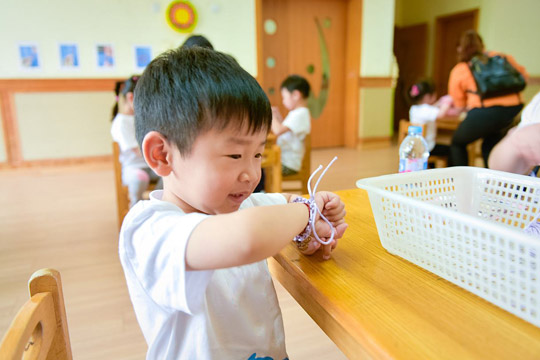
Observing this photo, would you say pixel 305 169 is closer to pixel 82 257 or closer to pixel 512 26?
pixel 82 257

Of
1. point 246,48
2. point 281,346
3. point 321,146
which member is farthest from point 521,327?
point 321,146

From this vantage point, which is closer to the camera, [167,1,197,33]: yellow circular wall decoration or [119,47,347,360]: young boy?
[119,47,347,360]: young boy

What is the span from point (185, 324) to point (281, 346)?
20 cm

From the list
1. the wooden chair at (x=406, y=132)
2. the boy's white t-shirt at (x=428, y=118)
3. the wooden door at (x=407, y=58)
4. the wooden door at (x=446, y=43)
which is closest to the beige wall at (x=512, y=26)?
the wooden door at (x=446, y=43)

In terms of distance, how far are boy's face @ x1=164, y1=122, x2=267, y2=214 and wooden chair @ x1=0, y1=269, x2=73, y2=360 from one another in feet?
0.70

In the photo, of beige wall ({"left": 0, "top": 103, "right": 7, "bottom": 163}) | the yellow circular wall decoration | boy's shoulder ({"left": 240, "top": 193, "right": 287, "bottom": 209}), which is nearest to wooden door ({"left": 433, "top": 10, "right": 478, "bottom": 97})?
the yellow circular wall decoration

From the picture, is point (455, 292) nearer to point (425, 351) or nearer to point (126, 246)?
point (425, 351)

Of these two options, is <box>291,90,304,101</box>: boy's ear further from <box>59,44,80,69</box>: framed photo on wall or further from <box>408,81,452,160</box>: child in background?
<box>59,44,80,69</box>: framed photo on wall

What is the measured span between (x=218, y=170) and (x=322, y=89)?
5.19 metres

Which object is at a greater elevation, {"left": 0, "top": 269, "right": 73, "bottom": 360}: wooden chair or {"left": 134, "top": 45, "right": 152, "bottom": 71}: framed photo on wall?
{"left": 134, "top": 45, "right": 152, "bottom": 71}: framed photo on wall

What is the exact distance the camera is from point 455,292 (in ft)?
1.69

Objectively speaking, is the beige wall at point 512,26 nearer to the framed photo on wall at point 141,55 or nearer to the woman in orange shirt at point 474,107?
the woman in orange shirt at point 474,107

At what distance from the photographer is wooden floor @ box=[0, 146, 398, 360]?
1.43m

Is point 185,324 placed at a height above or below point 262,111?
below
